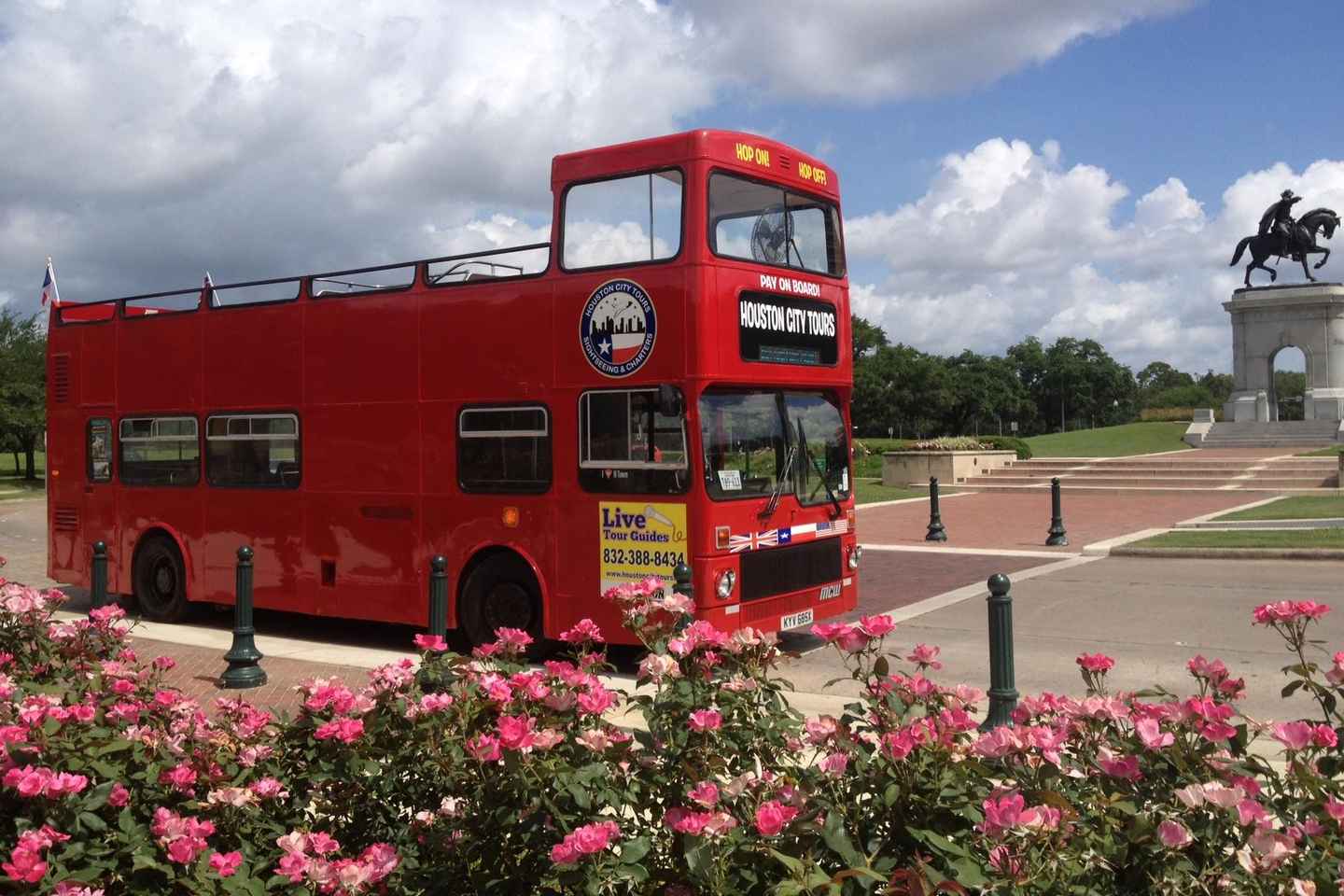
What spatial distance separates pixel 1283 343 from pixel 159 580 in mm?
46242

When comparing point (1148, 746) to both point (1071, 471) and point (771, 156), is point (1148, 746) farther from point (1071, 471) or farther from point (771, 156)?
point (1071, 471)

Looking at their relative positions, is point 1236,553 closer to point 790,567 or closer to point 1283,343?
point 790,567

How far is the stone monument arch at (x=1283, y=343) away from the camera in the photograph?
46.4 m

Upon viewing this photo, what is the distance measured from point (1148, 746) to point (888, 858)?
804 mm

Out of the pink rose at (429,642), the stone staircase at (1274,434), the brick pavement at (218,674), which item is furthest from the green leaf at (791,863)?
the stone staircase at (1274,434)

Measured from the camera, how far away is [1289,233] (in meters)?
48.2

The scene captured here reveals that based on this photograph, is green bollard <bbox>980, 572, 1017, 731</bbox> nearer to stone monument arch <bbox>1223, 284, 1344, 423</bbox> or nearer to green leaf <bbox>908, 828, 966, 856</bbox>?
green leaf <bbox>908, 828, 966, 856</bbox>

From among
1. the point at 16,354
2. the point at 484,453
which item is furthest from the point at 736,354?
the point at 16,354

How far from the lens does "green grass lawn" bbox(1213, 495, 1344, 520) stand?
20269 millimetres

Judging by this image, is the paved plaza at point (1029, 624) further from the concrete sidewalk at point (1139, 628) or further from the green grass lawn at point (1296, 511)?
the green grass lawn at point (1296, 511)

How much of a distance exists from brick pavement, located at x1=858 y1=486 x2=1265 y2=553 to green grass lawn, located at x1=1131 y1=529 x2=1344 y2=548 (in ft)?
Answer: 4.28

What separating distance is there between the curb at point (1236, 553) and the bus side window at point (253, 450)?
1170 cm

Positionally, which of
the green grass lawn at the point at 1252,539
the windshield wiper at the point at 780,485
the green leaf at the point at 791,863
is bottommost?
the green grass lawn at the point at 1252,539

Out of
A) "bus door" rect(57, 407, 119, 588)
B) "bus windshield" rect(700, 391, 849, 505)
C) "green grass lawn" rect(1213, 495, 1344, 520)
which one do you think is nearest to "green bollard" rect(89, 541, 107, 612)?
"bus door" rect(57, 407, 119, 588)
